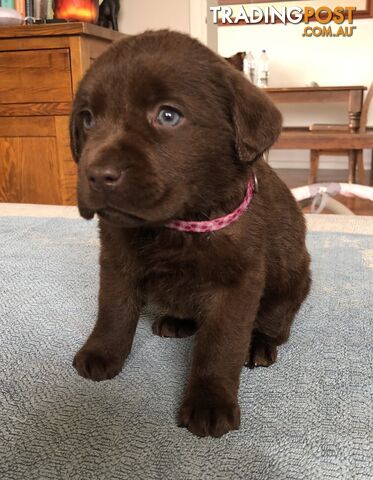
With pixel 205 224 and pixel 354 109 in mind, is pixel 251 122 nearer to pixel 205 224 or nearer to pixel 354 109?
pixel 205 224

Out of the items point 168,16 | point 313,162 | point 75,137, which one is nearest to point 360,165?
point 313,162

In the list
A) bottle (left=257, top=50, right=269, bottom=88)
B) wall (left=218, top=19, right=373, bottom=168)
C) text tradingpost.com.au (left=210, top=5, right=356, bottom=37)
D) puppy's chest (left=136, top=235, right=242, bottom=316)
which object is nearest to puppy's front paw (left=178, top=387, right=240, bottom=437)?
puppy's chest (left=136, top=235, right=242, bottom=316)

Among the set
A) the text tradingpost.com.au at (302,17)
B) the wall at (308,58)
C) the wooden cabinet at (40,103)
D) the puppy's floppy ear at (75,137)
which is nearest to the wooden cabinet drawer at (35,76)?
the wooden cabinet at (40,103)

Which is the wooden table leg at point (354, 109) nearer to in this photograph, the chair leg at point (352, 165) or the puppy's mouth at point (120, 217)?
the chair leg at point (352, 165)

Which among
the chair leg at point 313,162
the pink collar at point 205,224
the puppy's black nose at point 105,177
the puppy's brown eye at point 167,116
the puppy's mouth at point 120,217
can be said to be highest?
the puppy's brown eye at point 167,116

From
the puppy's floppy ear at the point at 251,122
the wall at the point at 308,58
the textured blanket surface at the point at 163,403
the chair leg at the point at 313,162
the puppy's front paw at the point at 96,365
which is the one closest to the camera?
the textured blanket surface at the point at 163,403
